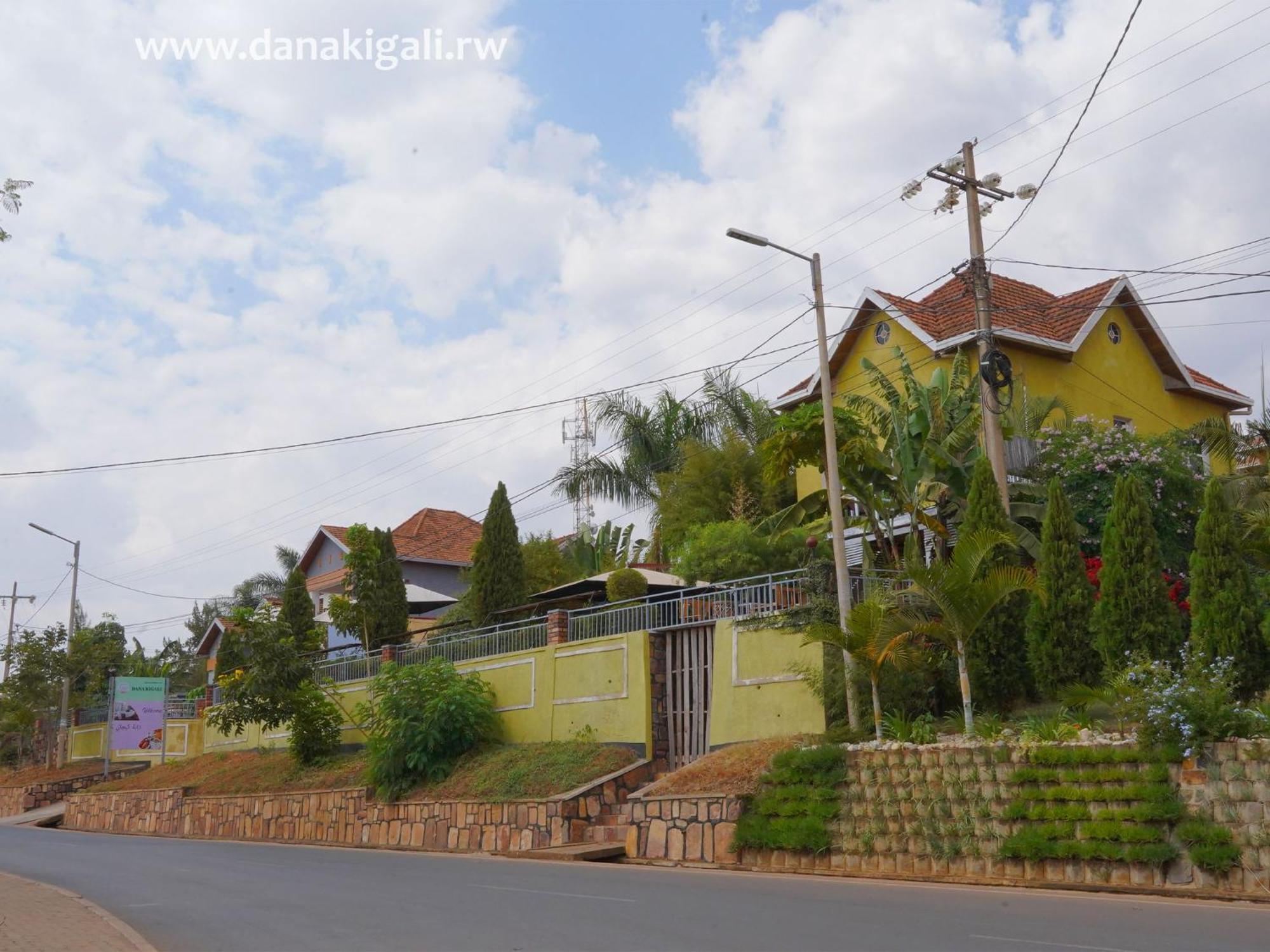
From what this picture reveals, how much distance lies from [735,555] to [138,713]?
26.1 meters

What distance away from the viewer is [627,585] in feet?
93.0

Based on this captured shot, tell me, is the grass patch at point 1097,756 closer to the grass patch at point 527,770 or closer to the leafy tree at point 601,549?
the grass patch at point 527,770

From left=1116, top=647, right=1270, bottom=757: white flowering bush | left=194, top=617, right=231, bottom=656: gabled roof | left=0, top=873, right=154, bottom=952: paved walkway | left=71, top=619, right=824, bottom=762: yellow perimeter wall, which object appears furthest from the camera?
left=194, top=617, right=231, bottom=656: gabled roof

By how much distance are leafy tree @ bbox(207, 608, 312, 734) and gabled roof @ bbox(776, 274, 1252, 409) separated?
14951 millimetres

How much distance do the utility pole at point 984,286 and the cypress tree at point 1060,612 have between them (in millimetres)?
940

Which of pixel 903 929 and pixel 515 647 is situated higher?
pixel 515 647

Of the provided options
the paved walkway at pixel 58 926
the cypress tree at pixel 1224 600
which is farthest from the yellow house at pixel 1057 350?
the paved walkway at pixel 58 926

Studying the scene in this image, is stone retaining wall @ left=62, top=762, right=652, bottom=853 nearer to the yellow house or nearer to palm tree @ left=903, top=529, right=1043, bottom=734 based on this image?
palm tree @ left=903, top=529, right=1043, bottom=734

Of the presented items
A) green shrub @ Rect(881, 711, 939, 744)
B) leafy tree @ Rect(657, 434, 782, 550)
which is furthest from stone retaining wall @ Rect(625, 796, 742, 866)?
leafy tree @ Rect(657, 434, 782, 550)

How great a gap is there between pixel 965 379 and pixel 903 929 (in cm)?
1886

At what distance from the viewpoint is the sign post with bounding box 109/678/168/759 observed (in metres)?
43.7

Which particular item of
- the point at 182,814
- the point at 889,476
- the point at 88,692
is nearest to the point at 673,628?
the point at 889,476

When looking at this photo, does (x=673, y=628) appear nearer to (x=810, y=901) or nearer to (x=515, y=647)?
(x=515, y=647)

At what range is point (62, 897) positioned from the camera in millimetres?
14477
